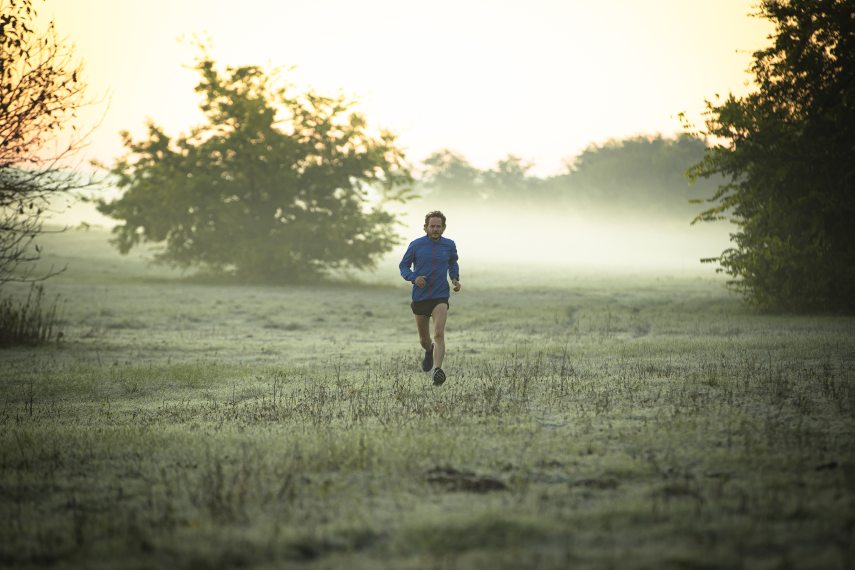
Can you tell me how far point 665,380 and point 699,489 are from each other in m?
5.36

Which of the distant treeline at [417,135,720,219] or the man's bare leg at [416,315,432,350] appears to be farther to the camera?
the distant treeline at [417,135,720,219]

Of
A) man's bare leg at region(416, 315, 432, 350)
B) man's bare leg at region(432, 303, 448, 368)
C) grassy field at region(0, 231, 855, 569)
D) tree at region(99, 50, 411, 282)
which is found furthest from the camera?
tree at region(99, 50, 411, 282)

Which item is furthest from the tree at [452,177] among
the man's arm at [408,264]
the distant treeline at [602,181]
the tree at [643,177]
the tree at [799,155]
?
the man's arm at [408,264]

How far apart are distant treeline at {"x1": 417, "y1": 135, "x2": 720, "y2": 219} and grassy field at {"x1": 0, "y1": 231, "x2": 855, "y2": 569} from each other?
8429 cm

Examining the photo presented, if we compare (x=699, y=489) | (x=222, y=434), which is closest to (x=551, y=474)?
A: (x=699, y=489)

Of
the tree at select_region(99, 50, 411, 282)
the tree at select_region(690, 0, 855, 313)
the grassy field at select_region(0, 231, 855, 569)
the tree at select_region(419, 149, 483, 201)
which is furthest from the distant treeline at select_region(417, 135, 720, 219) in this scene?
the grassy field at select_region(0, 231, 855, 569)

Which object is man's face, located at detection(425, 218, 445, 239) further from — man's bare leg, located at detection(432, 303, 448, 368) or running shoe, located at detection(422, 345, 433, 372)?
running shoe, located at detection(422, 345, 433, 372)

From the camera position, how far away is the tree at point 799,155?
23094 mm

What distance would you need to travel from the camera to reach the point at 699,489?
20.8 ft

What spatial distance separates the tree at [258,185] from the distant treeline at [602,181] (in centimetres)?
6022

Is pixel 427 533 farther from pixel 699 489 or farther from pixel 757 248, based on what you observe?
pixel 757 248

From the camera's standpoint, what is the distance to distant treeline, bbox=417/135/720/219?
4092 inches

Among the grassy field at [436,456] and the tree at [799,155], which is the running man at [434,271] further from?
the tree at [799,155]

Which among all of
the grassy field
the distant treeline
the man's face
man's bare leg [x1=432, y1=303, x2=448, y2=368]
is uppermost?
the distant treeline
